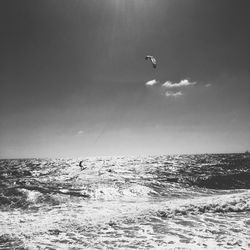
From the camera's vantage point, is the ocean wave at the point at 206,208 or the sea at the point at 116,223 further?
the ocean wave at the point at 206,208

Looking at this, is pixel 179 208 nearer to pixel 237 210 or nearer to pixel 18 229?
pixel 237 210

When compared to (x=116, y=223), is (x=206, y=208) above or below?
above

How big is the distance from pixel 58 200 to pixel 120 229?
365 inches

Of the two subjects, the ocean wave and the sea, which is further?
the ocean wave

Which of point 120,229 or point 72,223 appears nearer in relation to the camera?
point 120,229

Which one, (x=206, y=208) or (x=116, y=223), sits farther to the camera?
(x=206, y=208)

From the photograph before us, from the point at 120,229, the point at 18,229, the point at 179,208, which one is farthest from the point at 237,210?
the point at 18,229

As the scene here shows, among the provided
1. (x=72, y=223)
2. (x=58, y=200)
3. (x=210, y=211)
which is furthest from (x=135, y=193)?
(x=72, y=223)

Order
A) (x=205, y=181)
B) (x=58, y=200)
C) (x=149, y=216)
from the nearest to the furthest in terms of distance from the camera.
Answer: (x=149, y=216), (x=58, y=200), (x=205, y=181)

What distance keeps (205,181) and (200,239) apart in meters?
23.5

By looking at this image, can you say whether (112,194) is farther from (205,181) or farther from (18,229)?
(205,181)

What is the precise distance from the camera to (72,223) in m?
13.0

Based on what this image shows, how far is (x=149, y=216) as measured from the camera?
46.6 feet

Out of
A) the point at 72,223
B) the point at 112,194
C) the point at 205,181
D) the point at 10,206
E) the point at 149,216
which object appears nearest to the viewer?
the point at 72,223
